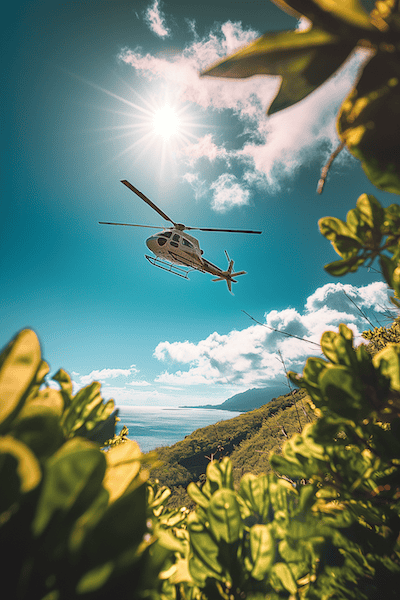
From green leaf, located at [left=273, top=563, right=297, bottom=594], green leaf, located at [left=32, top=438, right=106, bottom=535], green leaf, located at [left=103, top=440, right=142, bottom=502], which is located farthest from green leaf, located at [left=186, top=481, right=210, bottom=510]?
green leaf, located at [left=32, top=438, right=106, bottom=535]

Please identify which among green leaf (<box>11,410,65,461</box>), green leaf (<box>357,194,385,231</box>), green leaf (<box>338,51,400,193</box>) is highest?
green leaf (<box>357,194,385,231</box>)

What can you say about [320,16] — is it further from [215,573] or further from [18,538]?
[215,573]

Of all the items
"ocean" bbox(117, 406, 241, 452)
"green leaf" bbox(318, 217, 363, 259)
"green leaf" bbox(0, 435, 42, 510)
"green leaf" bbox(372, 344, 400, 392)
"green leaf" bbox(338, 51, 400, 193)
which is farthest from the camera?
"ocean" bbox(117, 406, 241, 452)

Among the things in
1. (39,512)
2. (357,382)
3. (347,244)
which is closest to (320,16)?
(347,244)

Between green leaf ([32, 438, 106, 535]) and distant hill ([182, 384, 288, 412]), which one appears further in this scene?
distant hill ([182, 384, 288, 412])

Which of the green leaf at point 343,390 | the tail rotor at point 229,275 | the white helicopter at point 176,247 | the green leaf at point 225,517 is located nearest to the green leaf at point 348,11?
the green leaf at point 343,390

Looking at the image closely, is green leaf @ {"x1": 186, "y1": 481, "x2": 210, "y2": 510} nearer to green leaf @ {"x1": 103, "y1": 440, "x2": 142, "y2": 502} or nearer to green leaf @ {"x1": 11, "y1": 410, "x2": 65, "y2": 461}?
green leaf @ {"x1": 103, "y1": 440, "x2": 142, "y2": 502}

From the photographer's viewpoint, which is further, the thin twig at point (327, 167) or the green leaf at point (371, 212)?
the green leaf at point (371, 212)

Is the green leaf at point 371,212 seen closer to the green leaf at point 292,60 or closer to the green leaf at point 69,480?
the green leaf at point 292,60
